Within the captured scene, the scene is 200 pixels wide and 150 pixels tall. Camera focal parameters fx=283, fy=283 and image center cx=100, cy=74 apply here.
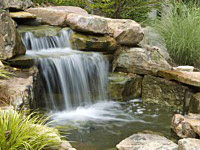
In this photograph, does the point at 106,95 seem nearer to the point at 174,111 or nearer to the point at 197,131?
the point at 174,111

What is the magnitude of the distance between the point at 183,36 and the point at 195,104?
2192mm

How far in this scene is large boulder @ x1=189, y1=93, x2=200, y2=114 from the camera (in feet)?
17.9

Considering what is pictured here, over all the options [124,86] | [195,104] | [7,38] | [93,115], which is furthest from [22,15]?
[195,104]

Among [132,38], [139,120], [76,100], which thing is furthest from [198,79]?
[76,100]

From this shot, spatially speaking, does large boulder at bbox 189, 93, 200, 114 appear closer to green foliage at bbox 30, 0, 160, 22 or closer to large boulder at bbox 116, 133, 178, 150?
large boulder at bbox 116, 133, 178, 150

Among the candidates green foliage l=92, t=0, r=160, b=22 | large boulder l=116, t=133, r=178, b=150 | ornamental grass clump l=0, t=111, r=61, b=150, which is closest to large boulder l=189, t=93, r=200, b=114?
large boulder l=116, t=133, r=178, b=150

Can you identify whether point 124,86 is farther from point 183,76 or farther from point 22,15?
point 22,15

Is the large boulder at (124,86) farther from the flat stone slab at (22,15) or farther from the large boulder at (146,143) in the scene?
the flat stone slab at (22,15)

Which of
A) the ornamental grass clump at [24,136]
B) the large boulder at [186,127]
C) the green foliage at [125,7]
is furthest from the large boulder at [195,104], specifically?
the green foliage at [125,7]

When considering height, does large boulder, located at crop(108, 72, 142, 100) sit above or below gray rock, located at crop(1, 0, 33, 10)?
below

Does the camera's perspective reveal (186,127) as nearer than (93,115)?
Yes

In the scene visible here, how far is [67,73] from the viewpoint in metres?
5.79

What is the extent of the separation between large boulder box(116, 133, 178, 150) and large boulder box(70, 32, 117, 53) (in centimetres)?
277

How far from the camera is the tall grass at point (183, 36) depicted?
7.10m
